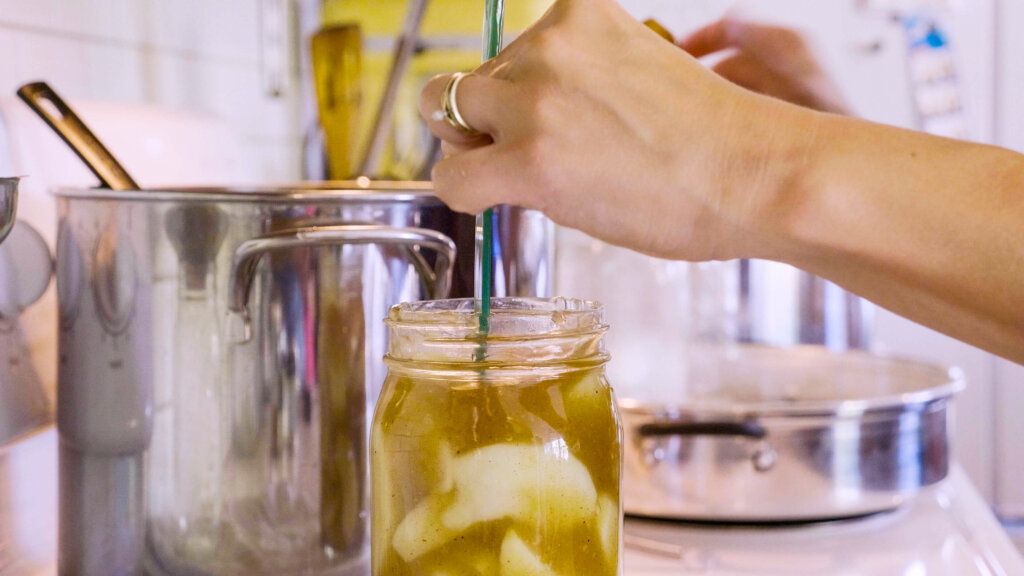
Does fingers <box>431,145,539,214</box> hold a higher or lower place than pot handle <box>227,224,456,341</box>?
higher

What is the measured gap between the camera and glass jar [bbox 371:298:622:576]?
0.30 meters

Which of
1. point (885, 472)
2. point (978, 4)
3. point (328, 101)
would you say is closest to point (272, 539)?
point (885, 472)

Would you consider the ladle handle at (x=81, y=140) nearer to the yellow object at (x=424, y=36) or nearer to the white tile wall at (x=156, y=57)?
the white tile wall at (x=156, y=57)

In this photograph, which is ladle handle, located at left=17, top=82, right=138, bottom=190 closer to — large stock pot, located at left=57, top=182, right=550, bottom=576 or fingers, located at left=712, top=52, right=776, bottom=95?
large stock pot, located at left=57, top=182, right=550, bottom=576

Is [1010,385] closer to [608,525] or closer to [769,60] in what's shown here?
[769,60]

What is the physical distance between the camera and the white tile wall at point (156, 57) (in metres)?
0.65

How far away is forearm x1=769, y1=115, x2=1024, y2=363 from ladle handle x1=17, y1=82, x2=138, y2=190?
0.30 metres

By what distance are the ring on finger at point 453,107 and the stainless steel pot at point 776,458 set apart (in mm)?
294

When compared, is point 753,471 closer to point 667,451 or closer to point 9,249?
point 667,451

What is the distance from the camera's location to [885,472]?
60cm

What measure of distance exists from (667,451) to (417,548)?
0.31 metres

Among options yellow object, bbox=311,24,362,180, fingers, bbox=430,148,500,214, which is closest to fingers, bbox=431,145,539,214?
fingers, bbox=430,148,500,214

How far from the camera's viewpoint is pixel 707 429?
0.58 m

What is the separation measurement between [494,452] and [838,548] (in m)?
A: 0.37
